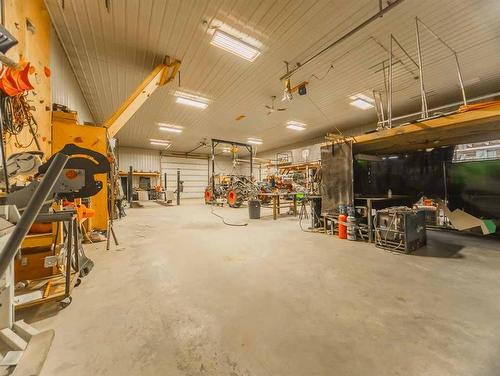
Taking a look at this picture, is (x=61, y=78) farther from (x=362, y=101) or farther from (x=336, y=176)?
(x=362, y=101)

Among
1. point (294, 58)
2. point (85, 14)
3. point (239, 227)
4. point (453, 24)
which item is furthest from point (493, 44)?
point (85, 14)

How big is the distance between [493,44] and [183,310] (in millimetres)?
7161

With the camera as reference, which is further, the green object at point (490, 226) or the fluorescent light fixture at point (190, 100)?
the fluorescent light fixture at point (190, 100)

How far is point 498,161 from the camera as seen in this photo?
3730 millimetres

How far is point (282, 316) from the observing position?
1486 mm

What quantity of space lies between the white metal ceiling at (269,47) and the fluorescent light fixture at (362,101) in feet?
0.85

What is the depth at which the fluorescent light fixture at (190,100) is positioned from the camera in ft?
21.1

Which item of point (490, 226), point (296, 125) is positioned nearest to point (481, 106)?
point (490, 226)

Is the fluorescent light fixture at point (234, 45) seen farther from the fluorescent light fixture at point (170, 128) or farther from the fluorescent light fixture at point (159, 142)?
the fluorescent light fixture at point (159, 142)

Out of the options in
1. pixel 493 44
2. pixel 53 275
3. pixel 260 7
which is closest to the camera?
pixel 53 275

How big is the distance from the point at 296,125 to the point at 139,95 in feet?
23.7

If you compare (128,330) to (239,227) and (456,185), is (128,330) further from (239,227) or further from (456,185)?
(456,185)

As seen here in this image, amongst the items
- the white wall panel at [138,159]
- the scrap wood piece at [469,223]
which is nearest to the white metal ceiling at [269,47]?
the scrap wood piece at [469,223]

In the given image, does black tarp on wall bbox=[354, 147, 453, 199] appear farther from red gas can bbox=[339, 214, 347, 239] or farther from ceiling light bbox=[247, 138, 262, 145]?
ceiling light bbox=[247, 138, 262, 145]
